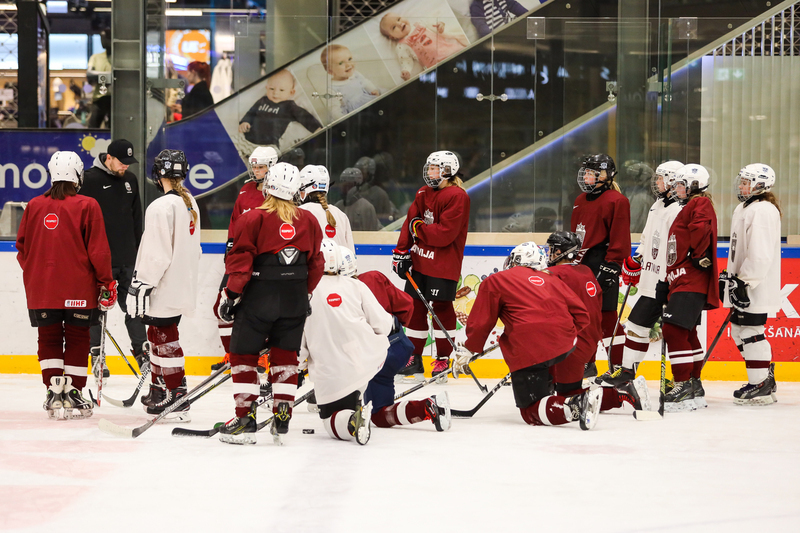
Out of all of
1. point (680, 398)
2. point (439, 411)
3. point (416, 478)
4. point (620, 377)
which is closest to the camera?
point (416, 478)

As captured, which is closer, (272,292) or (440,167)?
(272,292)

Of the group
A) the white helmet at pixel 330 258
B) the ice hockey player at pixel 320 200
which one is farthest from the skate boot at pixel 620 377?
the white helmet at pixel 330 258

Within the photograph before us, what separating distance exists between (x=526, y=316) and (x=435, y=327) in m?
1.63

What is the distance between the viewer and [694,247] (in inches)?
190

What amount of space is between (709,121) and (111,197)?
4251 mm

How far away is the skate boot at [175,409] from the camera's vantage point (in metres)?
4.28

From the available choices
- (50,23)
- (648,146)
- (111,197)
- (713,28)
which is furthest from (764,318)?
(50,23)

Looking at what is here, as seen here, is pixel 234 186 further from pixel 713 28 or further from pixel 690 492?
pixel 690 492

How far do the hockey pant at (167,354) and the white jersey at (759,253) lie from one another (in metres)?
3.05

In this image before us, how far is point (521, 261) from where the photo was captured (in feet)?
14.1

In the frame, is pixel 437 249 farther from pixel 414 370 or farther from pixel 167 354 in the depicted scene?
pixel 167 354

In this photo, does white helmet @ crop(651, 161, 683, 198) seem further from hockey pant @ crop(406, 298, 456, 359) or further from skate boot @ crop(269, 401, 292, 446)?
skate boot @ crop(269, 401, 292, 446)

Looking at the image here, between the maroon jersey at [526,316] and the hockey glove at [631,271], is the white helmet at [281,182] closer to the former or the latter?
the maroon jersey at [526,316]

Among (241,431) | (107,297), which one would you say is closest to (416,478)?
(241,431)
